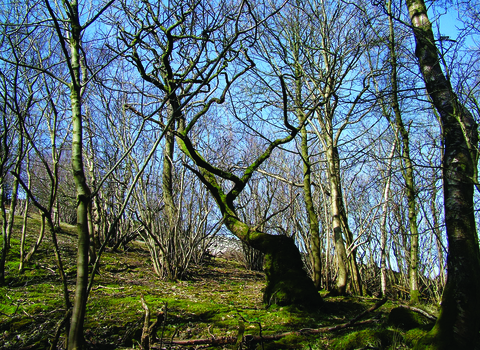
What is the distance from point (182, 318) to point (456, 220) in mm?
2468

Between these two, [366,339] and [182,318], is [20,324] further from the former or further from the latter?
[366,339]

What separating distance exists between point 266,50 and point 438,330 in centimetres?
486

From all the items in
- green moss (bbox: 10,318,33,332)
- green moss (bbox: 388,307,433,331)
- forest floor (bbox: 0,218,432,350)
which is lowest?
green moss (bbox: 10,318,33,332)

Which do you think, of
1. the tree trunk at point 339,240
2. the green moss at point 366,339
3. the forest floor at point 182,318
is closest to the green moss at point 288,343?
the forest floor at point 182,318

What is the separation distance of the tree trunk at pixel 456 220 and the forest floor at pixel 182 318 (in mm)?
422

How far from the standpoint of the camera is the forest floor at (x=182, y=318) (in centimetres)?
240

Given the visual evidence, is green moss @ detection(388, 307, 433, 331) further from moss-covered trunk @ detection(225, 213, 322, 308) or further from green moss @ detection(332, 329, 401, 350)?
moss-covered trunk @ detection(225, 213, 322, 308)

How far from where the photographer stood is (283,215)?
26.3 ft

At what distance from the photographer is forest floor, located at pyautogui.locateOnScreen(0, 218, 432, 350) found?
2.40 meters

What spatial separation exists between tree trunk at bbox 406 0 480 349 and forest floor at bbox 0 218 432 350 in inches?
16.6

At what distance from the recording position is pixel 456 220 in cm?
225

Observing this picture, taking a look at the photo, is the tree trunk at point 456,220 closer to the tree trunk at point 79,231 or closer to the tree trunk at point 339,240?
the tree trunk at point 339,240

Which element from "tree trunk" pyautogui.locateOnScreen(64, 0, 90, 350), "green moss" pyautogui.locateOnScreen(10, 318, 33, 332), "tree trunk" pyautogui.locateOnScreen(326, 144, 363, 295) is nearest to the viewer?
"tree trunk" pyautogui.locateOnScreen(64, 0, 90, 350)

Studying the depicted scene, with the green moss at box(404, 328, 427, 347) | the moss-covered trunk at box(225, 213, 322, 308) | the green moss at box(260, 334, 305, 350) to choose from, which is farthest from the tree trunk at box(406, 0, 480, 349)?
the moss-covered trunk at box(225, 213, 322, 308)
